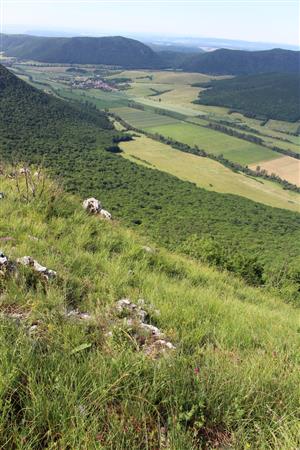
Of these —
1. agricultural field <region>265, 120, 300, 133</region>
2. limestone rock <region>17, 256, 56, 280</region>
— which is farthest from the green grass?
limestone rock <region>17, 256, 56, 280</region>

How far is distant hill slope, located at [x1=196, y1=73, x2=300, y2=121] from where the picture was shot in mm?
154425

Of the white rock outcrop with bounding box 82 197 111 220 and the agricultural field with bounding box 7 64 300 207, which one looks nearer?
the white rock outcrop with bounding box 82 197 111 220

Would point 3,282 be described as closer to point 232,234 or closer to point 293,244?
point 232,234

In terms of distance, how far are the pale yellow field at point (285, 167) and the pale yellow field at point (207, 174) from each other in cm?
757

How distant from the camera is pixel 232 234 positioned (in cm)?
3884

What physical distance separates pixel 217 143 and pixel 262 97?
277 ft

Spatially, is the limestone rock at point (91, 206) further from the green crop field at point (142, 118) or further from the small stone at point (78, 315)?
the green crop field at point (142, 118)

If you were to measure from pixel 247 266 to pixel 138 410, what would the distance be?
12.1 metres

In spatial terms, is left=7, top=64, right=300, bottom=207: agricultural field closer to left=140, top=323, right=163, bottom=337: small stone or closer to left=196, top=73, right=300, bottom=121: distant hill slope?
left=196, top=73, right=300, bottom=121: distant hill slope

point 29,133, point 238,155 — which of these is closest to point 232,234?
point 29,133

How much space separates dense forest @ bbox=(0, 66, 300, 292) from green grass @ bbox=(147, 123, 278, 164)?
22830mm

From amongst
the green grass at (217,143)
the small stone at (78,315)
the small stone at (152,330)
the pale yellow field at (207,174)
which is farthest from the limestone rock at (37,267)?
the green grass at (217,143)

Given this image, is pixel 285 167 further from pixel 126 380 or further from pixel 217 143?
pixel 126 380

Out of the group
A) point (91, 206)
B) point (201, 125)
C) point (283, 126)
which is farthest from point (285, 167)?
point (91, 206)
